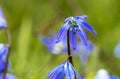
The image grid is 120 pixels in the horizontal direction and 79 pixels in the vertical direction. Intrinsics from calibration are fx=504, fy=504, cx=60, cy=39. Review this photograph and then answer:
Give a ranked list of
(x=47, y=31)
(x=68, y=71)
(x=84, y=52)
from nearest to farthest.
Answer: (x=68, y=71)
(x=84, y=52)
(x=47, y=31)

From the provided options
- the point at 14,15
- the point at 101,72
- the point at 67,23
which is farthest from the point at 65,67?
the point at 14,15

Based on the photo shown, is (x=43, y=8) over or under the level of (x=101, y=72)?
over

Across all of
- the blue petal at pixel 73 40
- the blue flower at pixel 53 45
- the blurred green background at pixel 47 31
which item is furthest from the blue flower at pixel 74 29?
the blue flower at pixel 53 45

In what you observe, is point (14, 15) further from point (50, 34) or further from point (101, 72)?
point (101, 72)

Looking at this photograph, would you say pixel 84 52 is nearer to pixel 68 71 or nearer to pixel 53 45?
pixel 53 45

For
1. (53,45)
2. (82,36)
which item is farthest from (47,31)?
(82,36)

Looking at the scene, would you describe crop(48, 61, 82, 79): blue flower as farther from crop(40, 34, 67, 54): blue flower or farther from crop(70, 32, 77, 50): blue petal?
crop(40, 34, 67, 54): blue flower
